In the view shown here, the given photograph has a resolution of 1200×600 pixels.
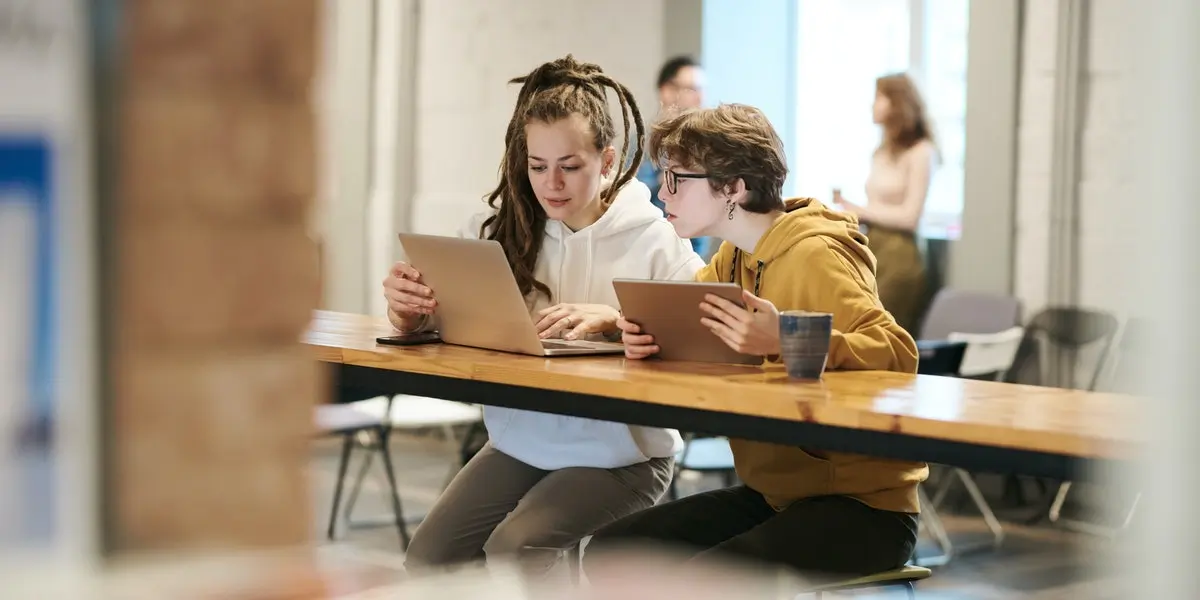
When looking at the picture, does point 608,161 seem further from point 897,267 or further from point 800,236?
point 897,267

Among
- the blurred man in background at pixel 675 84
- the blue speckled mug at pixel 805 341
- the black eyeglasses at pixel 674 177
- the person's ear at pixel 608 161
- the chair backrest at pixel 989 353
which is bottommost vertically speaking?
the chair backrest at pixel 989 353

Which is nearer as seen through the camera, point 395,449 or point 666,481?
point 666,481

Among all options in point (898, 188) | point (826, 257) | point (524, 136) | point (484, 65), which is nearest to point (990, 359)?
point (898, 188)

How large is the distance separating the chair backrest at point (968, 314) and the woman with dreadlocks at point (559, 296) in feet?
8.07

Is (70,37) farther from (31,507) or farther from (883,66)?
(883,66)

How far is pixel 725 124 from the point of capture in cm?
240

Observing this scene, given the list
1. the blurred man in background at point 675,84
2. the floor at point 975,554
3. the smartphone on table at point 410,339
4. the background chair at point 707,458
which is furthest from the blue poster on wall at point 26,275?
the blurred man in background at point 675,84

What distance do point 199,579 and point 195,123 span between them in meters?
0.18

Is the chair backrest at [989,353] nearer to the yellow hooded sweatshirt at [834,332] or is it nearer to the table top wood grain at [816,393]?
the yellow hooded sweatshirt at [834,332]

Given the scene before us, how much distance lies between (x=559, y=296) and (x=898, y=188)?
2.57 metres

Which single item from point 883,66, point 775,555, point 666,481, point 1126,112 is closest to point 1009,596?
point 666,481

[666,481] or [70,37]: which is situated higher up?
[70,37]

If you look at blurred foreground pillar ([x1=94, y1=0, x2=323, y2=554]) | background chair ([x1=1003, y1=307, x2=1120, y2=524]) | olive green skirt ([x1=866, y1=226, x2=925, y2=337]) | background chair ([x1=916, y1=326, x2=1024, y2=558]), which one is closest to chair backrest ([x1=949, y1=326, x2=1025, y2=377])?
background chair ([x1=916, y1=326, x2=1024, y2=558])

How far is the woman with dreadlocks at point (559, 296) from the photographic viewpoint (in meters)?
2.47
